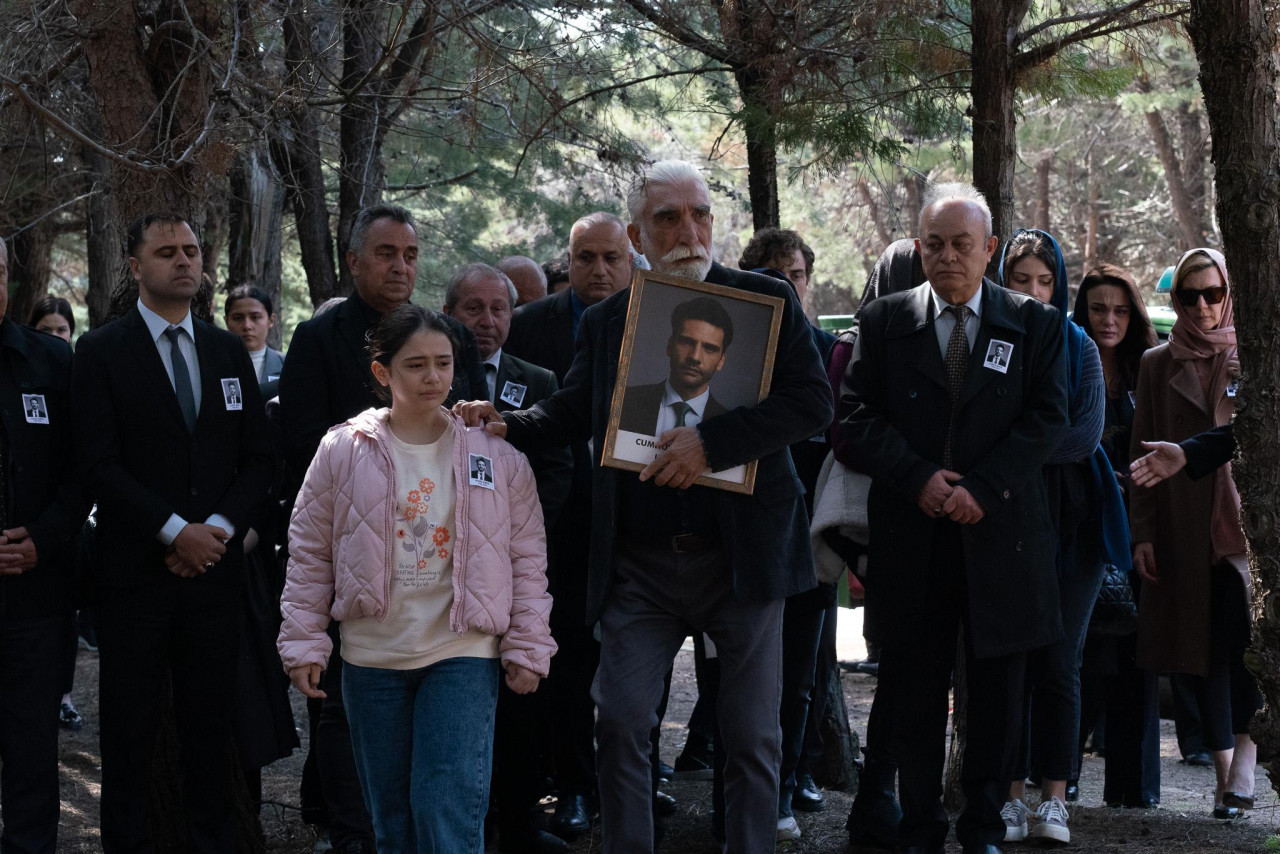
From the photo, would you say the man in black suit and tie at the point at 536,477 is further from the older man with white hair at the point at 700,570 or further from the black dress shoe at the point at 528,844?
the older man with white hair at the point at 700,570

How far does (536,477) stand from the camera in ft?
16.9

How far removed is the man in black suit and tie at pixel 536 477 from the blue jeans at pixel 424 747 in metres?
1.09

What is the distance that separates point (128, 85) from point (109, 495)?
5.93 ft

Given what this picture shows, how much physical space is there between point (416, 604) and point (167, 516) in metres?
1.18

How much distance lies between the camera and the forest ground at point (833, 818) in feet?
16.4

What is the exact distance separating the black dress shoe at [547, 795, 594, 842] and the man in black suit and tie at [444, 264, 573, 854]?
0.35 feet

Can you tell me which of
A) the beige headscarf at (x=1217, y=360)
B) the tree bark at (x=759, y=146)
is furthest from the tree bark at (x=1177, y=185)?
the beige headscarf at (x=1217, y=360)

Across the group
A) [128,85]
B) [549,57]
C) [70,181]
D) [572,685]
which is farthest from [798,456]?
[70,181]

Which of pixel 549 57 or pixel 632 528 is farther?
pixel 549 57

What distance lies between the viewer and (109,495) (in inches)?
174

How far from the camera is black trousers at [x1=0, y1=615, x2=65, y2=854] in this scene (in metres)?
4.48

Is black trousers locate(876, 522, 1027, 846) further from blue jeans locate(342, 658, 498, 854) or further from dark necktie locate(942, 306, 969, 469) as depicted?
blue jeans locate(342, 658, 498, 854)

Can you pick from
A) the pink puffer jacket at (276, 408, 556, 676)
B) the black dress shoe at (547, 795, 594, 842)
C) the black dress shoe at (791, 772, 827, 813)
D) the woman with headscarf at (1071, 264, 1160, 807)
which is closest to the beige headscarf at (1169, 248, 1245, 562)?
the woman with headscarf at (1071, 264, 1160, 807)

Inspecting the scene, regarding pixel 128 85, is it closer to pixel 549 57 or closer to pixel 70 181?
pixel 549 57
